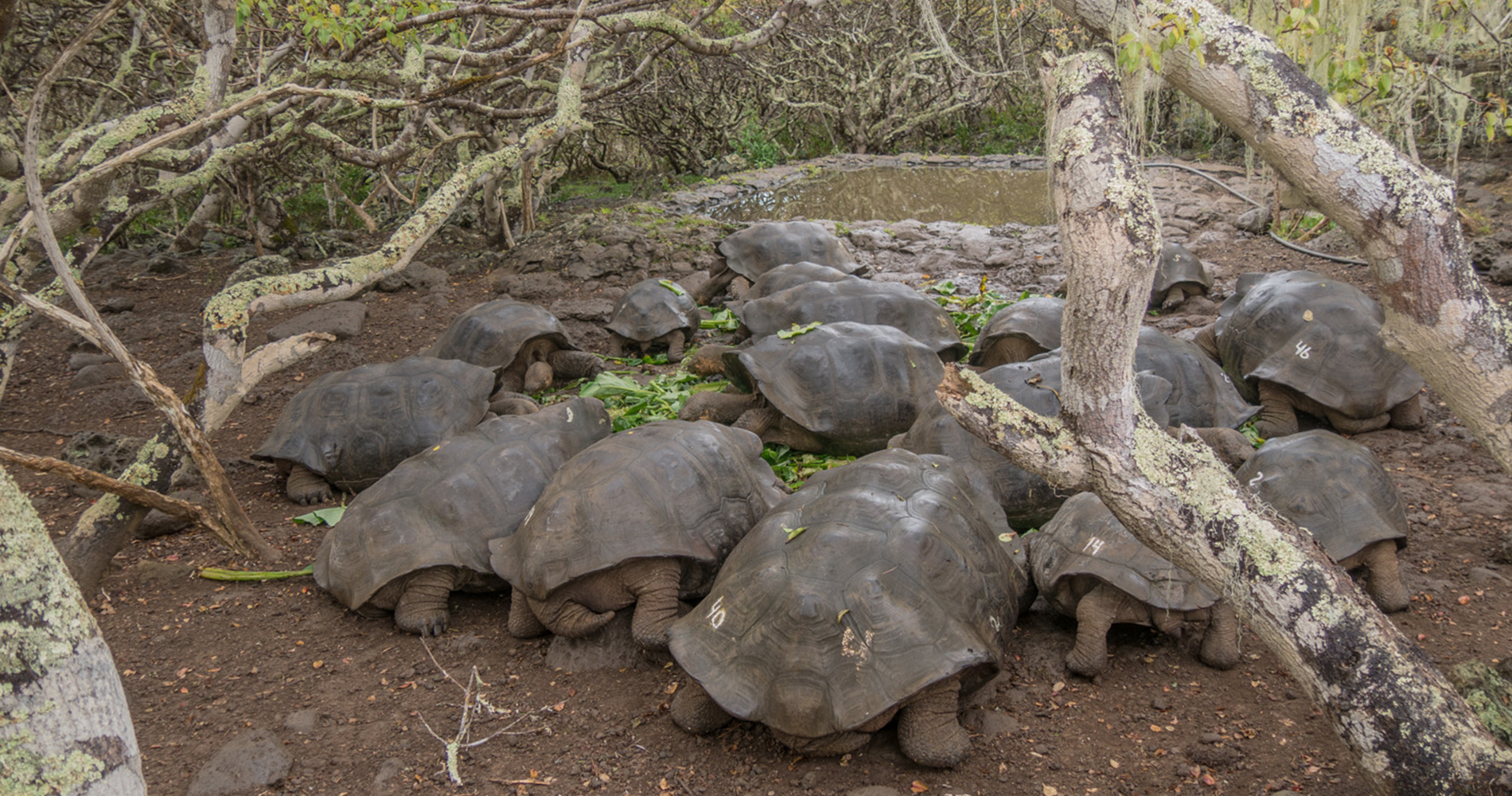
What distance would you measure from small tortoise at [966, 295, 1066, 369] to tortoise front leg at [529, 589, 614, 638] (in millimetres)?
3171

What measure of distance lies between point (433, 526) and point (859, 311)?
130 inches

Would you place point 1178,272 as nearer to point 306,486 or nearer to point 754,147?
point 306,486

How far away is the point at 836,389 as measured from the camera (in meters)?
5.07

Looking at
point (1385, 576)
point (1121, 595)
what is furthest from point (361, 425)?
point (1385, 576)

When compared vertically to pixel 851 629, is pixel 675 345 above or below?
below

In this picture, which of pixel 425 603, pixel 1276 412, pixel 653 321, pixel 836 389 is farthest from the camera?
pixel 653 321

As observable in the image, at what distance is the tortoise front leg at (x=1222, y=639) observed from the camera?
3.23 m

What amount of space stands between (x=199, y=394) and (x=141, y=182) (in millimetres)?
6694

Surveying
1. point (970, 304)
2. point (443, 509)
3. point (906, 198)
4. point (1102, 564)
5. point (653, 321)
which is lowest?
point (906, 198)

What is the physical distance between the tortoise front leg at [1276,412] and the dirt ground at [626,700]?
560 mm

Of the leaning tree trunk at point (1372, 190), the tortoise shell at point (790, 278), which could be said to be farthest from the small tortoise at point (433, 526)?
the tortoise shell at point (790, 278)

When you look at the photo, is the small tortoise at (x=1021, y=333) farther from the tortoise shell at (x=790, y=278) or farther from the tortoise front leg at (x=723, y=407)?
the tortoise front leg at (x=723, y=407)

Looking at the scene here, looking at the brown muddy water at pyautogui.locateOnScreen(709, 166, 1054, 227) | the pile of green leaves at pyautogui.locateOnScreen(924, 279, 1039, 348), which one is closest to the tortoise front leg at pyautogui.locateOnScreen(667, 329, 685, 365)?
the pile of green leaves at pyautogui.locateOnScreen(924, 279, 1039, 348)

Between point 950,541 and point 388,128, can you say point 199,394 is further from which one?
point 388,128
